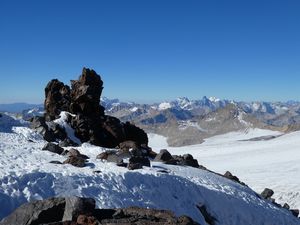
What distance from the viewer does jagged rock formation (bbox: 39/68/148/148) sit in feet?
171

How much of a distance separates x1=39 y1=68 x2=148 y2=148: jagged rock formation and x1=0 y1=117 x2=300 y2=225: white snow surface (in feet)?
40.2

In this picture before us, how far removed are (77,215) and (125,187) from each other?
12.7 m

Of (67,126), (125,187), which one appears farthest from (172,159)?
(67,126)

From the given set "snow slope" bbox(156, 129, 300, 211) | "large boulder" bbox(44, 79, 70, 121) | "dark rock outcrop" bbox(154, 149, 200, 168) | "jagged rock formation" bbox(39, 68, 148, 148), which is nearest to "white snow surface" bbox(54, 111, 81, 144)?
"jagged rock formation" bbox(39, 68, 148, 148)

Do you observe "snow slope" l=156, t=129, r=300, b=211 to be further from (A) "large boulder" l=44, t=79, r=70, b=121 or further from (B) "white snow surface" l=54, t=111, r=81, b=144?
(A) "large boulder" l=44, t=79, r=70, b=121

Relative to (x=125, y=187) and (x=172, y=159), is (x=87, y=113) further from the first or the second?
(x=125, y=187)

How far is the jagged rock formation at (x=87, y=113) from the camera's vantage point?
171 feet

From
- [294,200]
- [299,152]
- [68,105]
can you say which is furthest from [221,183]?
[299,152]

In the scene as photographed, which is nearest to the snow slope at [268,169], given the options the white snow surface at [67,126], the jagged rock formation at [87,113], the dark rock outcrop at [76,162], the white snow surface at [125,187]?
the jagged rock formation at [87,113]

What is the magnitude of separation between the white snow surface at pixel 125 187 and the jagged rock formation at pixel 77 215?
7.04 m

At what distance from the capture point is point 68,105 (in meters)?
58.1

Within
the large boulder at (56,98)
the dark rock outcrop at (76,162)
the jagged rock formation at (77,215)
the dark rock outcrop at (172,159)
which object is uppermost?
the large boulder at (56,98)

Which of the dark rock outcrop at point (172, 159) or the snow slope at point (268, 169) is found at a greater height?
the dark rock outcrop at point (172, 159)

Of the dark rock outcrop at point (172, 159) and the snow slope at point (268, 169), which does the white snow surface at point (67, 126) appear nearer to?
the dark rock outcrop at point (172, 159)
